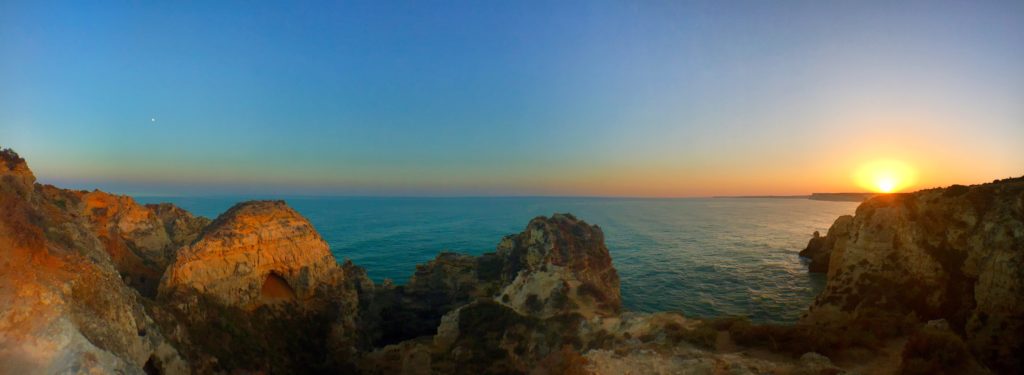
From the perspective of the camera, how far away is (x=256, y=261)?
27312 millimetres

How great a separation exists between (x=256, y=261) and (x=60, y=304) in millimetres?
15901

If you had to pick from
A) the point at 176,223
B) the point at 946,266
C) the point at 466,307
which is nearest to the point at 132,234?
the point at 176,223

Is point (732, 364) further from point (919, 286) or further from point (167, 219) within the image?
point (167, 219)

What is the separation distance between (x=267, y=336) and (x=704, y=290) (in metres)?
54.1

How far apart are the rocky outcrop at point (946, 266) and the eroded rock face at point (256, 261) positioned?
118 feet

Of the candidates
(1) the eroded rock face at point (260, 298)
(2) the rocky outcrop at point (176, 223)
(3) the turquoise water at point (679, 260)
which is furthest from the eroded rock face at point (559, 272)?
(2) the rocky outcrop at point (176, 223)

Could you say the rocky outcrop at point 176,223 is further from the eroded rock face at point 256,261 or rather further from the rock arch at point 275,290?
the rock arch at point 275,290

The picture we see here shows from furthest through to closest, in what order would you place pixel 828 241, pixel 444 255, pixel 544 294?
pixel 828 241
pixel 444 255
pixel 544 294

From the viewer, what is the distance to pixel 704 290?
5394 centimetres

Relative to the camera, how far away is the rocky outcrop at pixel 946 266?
17.3m

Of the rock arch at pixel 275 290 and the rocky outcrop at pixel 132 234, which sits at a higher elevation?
the rocky outcrop at pixel 132 234

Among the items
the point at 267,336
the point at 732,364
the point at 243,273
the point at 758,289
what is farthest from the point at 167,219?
the point at 758,289

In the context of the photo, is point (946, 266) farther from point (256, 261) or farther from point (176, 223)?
point (176, 223)

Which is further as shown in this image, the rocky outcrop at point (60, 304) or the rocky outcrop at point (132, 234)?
the rocky outcrop at point (132, 234)
